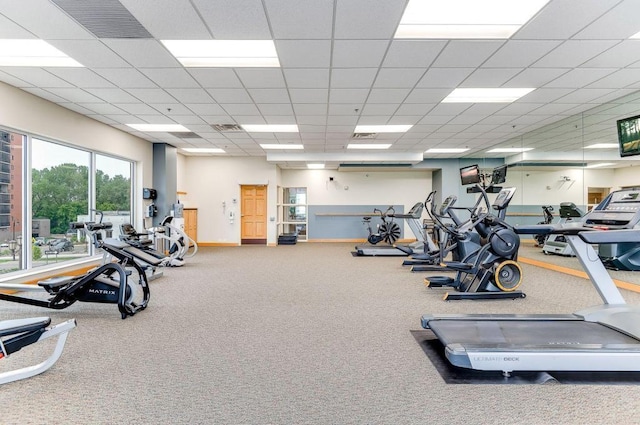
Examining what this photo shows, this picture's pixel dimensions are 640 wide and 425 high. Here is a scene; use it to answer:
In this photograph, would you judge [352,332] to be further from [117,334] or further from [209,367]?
[117,334]

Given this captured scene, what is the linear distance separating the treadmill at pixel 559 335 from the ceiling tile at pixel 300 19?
2.74 meters

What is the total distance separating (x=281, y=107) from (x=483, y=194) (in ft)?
11.7

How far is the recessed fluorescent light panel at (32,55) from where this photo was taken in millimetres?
3586

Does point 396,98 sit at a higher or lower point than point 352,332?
higher

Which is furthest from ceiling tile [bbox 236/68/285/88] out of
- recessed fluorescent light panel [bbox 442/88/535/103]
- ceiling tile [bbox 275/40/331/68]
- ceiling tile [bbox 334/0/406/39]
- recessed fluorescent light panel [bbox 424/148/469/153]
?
recessed fluorescent light panel [bbox 424/148/469/153]

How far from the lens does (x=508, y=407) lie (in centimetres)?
200

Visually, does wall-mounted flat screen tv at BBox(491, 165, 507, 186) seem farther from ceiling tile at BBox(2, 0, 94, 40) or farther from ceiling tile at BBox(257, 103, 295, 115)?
ceiling tile at BBox(2, 0, 94, 40)

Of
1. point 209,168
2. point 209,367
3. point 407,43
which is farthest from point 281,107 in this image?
point 209,168

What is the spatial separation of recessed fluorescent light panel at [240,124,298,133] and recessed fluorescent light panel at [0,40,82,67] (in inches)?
129

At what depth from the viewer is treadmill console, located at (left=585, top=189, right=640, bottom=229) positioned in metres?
2.74

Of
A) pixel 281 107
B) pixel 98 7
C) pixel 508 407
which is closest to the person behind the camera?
pixel 508 407

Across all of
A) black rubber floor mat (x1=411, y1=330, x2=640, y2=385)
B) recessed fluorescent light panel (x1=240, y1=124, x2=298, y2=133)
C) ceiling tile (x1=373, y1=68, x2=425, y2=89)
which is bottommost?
black rubber floor mat (x1=411, y1=330, x2=640, y2=385)

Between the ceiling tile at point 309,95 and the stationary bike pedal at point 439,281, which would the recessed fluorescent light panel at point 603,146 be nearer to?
the stationary bike pedal at point 439,281

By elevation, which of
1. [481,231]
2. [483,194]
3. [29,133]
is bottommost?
[481,231]
